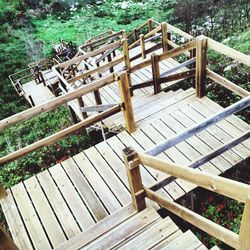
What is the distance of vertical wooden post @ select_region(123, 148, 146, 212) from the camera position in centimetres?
319

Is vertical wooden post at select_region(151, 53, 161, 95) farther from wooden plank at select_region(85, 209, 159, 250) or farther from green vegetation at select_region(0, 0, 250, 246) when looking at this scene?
wooden plank at select_region(85, 209, 159, 250)

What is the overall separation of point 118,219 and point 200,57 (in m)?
3.08

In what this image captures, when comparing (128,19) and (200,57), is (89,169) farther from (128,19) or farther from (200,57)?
(128,19)

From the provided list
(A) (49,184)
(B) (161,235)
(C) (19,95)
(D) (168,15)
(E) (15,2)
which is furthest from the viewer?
(E) (15,2)

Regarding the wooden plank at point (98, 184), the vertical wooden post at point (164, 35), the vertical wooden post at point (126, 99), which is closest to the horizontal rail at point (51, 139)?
the vertical wooden post at point (126, 99)

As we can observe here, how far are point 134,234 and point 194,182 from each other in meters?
1.51

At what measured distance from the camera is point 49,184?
189 inches

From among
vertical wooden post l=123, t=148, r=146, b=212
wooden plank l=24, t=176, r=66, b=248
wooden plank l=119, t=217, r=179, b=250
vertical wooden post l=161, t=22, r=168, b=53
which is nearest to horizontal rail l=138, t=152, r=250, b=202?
vertical wooden post l=123, t=148, r=146, b=212

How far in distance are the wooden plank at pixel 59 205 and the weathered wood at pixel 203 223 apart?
47.1 inches

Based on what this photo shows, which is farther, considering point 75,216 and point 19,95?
point 19,95

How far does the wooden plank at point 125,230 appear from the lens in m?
3.64

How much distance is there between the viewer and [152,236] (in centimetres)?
358

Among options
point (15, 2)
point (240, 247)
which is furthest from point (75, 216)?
point (15, 2)

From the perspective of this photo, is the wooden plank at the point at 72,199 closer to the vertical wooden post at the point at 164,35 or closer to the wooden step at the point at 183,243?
the wooden step at the point at 183,243
